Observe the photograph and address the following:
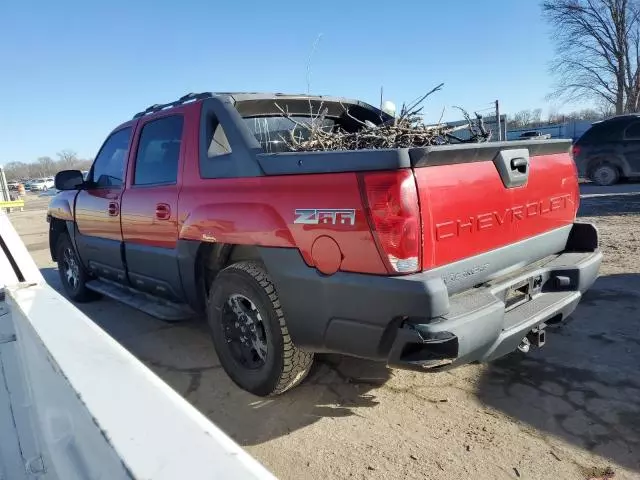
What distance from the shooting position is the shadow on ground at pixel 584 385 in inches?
99.6

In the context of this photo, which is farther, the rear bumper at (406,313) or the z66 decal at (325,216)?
the z66 decal at (325,216)

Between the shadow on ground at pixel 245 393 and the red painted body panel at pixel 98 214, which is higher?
the red painted body panel at pixel 98 214

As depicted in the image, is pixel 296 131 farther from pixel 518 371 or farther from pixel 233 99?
pixel 518 371

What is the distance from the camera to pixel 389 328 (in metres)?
2.28

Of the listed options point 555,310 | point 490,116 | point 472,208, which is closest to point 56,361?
point 472,208

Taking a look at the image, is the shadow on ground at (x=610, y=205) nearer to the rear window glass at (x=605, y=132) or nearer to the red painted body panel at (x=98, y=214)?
the rear window glass at (x=605, y=132)

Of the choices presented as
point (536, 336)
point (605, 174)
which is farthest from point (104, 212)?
point (605, 174)

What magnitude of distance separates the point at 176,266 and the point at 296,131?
1370 millimetres

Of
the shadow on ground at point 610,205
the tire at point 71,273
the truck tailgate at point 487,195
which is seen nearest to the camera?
the truck tailgate at point 487,195

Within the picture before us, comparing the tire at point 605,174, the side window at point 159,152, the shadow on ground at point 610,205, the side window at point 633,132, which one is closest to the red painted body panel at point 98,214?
the side window at point 159,152

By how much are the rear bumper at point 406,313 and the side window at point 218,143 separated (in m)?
0.89

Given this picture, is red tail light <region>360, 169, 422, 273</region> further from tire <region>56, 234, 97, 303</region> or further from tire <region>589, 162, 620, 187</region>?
tire <region>589, 162, 620, 187</region>

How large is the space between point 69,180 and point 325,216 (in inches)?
145

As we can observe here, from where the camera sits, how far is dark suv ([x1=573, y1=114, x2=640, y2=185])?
38.0 feet
